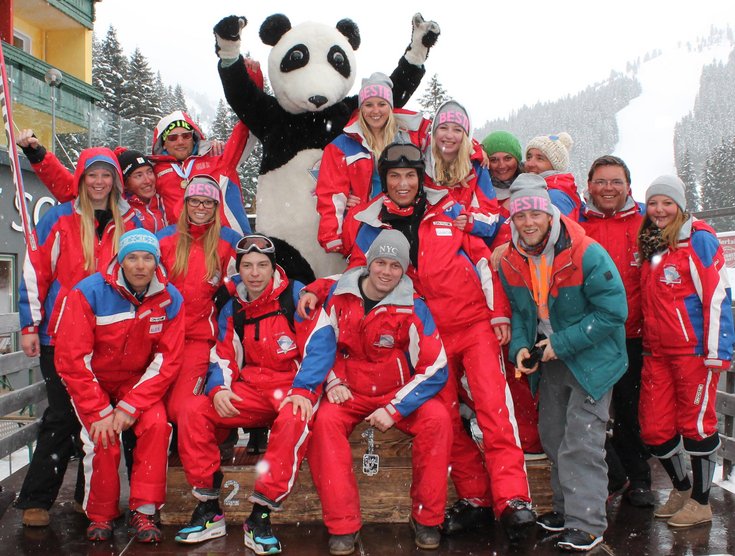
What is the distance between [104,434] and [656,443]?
289 cm

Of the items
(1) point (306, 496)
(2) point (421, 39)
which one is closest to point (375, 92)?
(2) point (421, 39)

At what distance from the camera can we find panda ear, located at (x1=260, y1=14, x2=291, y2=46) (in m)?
4.45

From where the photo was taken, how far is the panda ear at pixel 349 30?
469 centimetres

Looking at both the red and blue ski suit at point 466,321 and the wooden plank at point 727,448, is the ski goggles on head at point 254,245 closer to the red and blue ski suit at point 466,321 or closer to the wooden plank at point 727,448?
the red and blue ski suit at point 466,321

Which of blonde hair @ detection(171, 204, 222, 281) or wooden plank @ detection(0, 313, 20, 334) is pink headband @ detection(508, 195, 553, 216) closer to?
blonde hair @ detection(171, 204, 222, 281)

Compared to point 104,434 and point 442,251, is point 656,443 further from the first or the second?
point 104,434

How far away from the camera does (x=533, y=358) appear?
3.19 meters

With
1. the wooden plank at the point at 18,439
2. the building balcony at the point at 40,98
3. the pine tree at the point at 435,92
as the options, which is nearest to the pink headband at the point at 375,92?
the wooden plank at the point at 18,439

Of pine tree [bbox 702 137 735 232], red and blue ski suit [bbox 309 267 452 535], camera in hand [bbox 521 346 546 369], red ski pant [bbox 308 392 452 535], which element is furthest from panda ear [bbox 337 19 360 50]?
pine tree [bbox 702 137 735 232]

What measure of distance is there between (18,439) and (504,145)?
11.9 feet

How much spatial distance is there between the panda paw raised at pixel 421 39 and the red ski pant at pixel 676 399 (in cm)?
264

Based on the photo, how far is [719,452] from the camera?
13.0ft

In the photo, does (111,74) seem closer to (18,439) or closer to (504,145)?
(18,439)

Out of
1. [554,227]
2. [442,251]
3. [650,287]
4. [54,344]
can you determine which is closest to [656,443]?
[650,287]
